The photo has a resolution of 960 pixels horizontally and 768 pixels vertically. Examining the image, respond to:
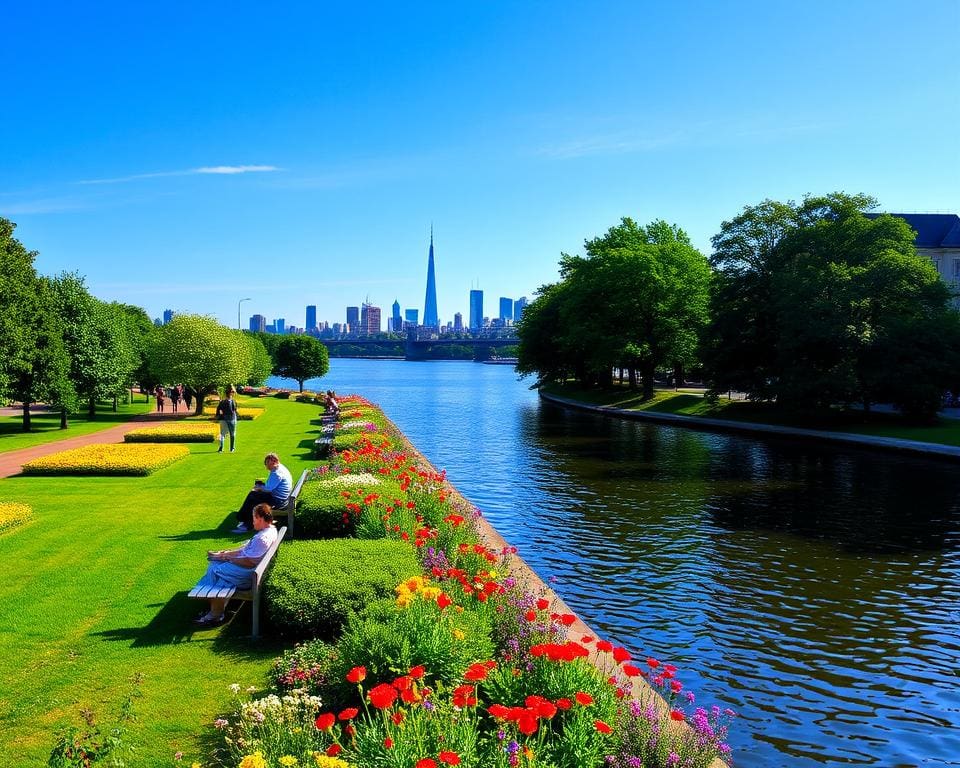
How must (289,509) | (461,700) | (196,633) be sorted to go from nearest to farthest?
(461,700)
(196,633)
(289,509)

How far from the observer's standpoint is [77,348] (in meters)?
40.5

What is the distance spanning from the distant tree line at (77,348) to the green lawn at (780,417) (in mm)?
31688

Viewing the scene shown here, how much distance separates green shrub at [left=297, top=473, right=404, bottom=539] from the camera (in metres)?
12.8

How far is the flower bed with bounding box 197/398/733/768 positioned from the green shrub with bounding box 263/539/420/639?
1.06 ft

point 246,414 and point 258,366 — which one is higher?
point 258,366

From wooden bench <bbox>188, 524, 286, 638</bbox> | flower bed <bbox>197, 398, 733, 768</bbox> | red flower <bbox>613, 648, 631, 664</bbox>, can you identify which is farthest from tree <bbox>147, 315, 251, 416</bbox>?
red flower <bbox>613, 648, 631, 664</bbox>

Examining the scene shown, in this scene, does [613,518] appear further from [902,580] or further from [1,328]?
[1,328]

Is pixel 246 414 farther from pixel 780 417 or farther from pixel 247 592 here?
pixel 247 592

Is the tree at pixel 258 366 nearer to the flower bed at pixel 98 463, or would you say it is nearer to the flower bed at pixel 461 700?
the flower bed at pixel 98 463

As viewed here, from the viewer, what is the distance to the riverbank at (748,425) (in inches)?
1380

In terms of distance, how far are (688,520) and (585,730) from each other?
15504 millimetres

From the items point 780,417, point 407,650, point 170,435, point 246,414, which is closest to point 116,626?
point 407,650

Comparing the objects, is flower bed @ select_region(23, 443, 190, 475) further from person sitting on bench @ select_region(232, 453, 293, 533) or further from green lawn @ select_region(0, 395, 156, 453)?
person sitting on bench @ select_region(232, 453, 293, 533)

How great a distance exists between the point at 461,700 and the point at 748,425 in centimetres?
4288
